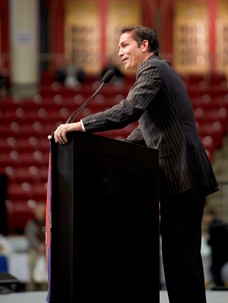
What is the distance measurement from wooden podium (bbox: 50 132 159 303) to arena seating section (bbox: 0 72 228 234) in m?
8.34

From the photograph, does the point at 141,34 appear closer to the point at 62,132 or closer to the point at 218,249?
the point at 62,132

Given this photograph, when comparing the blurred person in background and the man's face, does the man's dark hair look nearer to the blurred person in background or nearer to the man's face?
the man's face

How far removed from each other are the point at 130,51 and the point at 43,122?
35.1ft

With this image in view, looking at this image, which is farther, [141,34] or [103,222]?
[141,34]

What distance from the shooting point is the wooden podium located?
4129mm

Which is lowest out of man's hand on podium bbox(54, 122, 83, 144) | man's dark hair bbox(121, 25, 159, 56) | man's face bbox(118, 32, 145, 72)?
man's hand on podium bbox(54, 122, 83, 144)

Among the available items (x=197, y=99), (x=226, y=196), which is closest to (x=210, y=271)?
(x=226, y=196)

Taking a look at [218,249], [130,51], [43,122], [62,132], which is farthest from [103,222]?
[43,122]

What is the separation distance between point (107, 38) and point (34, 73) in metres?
3.10

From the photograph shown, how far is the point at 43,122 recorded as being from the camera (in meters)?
15.3

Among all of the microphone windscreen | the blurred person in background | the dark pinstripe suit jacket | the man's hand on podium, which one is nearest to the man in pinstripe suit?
the dark pinstripe suit jacket

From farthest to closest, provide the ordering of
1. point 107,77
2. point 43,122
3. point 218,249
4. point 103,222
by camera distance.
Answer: point 43,122 → point 218,249 → point 107,77 → point 103,222

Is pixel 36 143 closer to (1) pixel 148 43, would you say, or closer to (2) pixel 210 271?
(2) pixel 210 271

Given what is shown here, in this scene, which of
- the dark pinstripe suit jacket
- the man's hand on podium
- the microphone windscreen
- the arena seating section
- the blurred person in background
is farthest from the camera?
the arena seating section
